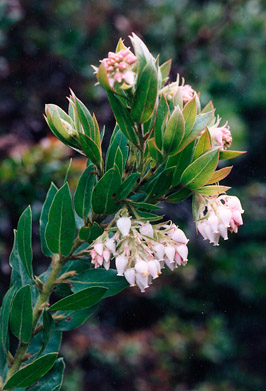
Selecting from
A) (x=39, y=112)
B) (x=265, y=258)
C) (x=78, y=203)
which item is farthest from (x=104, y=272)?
(x=265, y=258)

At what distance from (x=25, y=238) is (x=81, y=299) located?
0.11 metres

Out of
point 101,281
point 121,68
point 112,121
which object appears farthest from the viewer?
point 112,121

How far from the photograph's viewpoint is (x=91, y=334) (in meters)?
1.75

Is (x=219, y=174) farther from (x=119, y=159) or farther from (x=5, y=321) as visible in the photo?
(x=5, y=321)

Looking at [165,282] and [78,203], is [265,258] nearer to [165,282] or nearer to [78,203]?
[165,282]

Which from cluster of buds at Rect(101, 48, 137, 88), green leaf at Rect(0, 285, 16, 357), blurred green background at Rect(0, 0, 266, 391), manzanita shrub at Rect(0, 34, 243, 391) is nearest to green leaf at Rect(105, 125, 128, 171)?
manzanita shrub at Rect(0, 34, 243, 391)

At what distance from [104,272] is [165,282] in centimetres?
138

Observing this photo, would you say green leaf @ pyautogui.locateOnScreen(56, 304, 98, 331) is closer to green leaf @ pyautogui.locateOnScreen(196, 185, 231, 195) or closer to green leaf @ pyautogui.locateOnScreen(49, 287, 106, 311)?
green leaf @ pyautogui.locateOnScreen(49, 287, 106, 311)

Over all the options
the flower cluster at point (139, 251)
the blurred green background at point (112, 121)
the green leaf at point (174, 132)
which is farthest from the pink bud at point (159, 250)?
the blurred green background at point (112, 121)

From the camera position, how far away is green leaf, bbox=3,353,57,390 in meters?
0.50

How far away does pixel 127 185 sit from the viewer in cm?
48

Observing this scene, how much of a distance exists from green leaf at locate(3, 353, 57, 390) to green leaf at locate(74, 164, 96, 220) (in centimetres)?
17

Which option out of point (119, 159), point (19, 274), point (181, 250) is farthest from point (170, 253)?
point (19, 274)

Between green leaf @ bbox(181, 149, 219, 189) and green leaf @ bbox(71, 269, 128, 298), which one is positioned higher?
green leaf @ bbox(181, 149, 219, 189)
